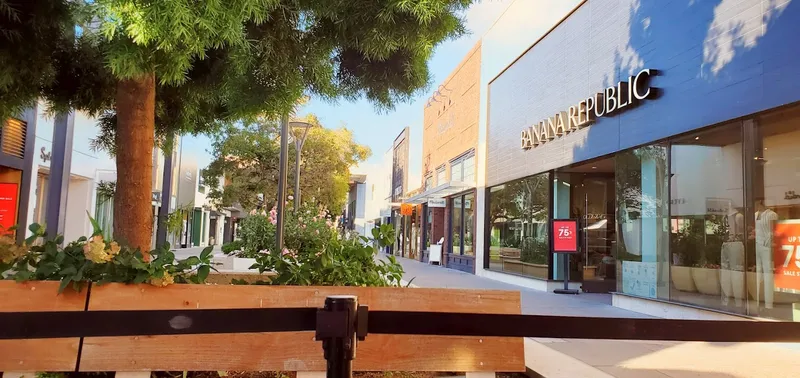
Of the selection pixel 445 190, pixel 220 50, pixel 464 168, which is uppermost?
pixel 464 168

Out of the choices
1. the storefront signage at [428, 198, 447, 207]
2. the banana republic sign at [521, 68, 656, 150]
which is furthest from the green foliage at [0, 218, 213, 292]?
the storefront signage at [428, 198, 447, 207]

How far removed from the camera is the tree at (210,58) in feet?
9.52

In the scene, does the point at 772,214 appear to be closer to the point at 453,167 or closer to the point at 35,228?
the point at 35,228

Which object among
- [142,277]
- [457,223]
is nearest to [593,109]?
[142,277]

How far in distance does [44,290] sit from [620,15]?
32.3ft

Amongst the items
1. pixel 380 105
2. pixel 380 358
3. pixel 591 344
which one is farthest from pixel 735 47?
pixel 380 358

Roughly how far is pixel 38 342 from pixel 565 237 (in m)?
10.1

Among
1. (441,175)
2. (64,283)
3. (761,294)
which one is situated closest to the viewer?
(64,283)

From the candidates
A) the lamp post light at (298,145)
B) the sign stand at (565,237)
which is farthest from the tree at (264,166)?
the sign stand at (565,237)

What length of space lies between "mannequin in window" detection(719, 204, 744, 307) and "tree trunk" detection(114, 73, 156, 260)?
6.99 metres

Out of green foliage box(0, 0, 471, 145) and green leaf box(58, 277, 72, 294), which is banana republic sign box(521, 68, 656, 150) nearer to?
green foliage box(0, 0, 471, 145)

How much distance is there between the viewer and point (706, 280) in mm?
7785

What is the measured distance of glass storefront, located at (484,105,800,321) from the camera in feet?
22.0

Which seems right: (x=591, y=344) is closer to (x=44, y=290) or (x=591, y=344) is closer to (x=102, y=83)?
(x=44, y=290)
